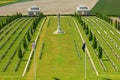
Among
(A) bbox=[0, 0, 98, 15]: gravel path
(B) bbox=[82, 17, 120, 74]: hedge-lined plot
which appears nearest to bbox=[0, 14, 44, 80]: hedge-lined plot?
(B) bbox=[82, 17, 120, 74]: hedge-lined plot

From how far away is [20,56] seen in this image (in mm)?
46812

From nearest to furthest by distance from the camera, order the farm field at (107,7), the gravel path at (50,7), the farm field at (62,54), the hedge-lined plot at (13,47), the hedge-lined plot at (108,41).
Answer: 1. the farm field at (62,54)
2. the hedge-lined plot at (13,47)
3. the hedge-lined plot at (108,41)
4. the farm field at (107,7)
5. the gravel path at (50,7)

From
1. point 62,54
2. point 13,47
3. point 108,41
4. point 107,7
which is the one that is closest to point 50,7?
point 107,7

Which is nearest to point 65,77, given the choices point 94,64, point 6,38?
point 94,64

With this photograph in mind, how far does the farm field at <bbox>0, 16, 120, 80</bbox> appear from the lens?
4172 cm

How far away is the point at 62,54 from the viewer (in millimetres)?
50031

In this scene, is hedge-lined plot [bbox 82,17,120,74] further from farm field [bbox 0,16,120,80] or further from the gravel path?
the gravel path

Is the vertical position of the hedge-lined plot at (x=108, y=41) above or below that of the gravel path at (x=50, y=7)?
below

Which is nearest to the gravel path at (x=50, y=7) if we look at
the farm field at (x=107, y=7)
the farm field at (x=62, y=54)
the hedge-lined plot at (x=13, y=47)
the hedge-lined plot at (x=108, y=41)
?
the farm field at (x=107, y=7)

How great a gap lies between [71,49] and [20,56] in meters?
8.47

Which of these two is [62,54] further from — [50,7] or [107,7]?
[50,7]

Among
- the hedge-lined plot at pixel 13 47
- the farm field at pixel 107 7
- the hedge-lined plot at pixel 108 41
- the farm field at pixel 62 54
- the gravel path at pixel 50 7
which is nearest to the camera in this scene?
the farm field at pixel 62 54

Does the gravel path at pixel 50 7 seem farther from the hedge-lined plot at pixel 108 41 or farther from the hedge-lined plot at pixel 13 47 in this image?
the hedge-lined plot at pixel 13 47

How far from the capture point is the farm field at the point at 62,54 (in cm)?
4172
